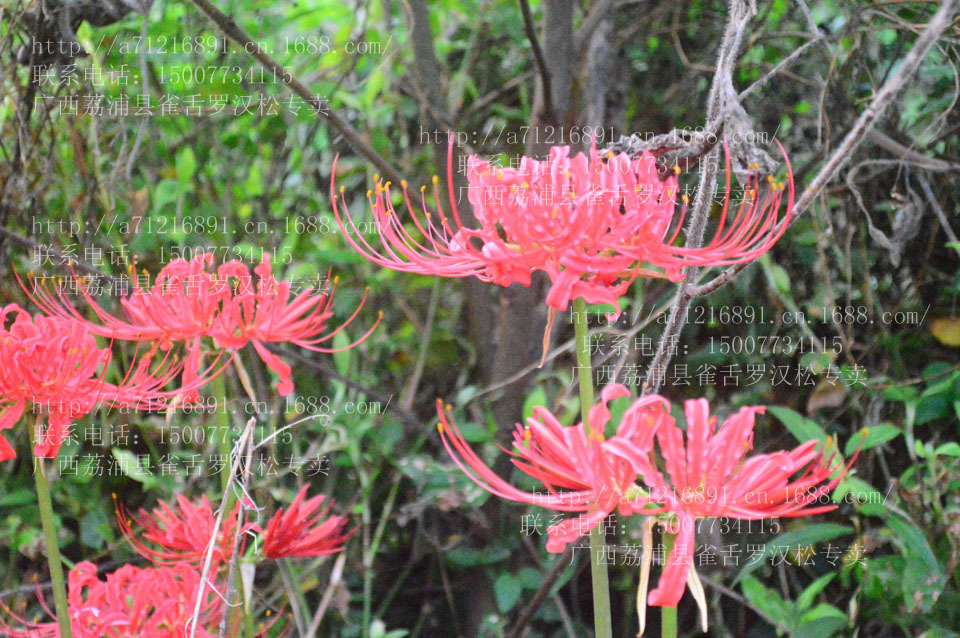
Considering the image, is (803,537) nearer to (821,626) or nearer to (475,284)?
(821,626)

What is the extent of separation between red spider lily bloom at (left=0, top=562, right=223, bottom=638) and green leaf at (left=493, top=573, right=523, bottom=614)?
476 millimetres

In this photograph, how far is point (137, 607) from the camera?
0.97 metres

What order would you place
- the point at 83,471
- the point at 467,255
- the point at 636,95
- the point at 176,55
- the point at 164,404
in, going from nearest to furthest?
the point at 467,255 → the point at 164,404 → the point at 83,471 → the point at 176,55 → the point at 636,95

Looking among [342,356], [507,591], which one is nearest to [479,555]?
[507,591]

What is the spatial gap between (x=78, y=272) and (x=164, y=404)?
0.46 meters

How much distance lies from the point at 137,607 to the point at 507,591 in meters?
0.60

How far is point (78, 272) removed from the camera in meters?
1.34

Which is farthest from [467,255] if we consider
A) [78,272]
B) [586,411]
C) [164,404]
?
[78,272]

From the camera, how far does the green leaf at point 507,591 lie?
135cm

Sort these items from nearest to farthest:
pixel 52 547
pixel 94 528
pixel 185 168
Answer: pixel 52 547
pixel 94 528
pixel 185 168

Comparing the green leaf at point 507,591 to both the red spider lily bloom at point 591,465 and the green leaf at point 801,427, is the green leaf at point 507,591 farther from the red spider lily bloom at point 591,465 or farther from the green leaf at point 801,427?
the red spider lily bloom at point 591,465

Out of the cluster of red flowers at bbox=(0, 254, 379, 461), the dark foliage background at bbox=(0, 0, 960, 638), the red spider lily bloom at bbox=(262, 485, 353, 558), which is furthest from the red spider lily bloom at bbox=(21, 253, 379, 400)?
the dark foliage background at bbox=(0, 0, 960, 638)

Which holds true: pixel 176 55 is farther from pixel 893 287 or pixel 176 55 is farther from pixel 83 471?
pixel 893 287

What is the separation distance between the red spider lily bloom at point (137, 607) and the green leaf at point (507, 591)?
1.56 ft
